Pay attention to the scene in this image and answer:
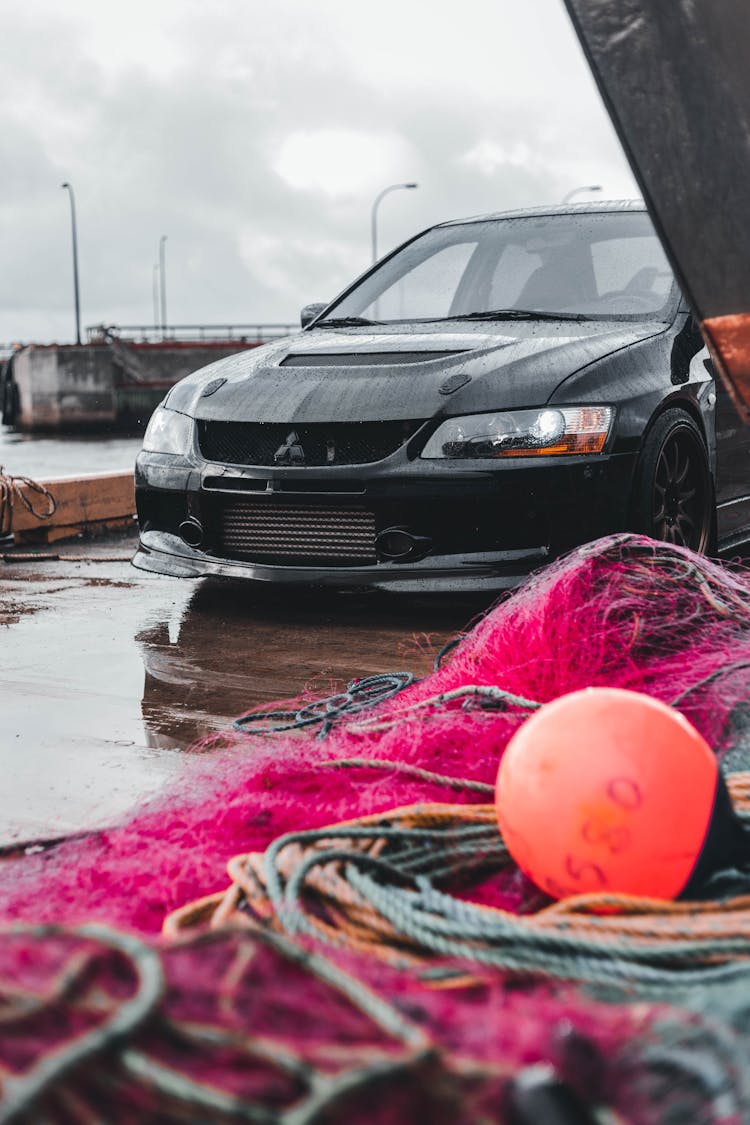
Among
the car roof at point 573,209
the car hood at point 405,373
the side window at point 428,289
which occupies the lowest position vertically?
the car hood at point 405,373

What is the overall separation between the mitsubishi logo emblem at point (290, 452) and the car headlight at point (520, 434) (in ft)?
1.75

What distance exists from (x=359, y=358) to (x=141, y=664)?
1.64 m

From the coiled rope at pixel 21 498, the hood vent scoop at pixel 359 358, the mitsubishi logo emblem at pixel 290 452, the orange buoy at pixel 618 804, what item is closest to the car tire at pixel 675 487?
the hood vent scoop at pixel 359 358

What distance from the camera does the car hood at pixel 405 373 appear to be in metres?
4.85

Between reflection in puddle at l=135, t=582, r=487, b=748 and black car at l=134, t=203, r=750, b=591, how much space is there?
25 centimetres

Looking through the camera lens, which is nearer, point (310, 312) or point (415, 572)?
point (415, 572)

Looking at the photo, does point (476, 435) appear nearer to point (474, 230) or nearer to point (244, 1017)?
point (474, 230)

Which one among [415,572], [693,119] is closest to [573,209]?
[415,572]

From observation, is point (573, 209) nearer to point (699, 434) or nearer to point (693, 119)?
point (699, 434)

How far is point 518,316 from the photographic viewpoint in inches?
226

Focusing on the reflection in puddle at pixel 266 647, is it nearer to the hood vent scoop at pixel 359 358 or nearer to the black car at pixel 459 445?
the black car at pixel 459 445

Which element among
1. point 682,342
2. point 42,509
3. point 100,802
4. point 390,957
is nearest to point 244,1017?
point 390,957

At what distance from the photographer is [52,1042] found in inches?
50.4

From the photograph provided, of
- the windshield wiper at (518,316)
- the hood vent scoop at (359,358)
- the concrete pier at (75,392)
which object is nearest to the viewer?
the hood vent scoop at (359,358)
